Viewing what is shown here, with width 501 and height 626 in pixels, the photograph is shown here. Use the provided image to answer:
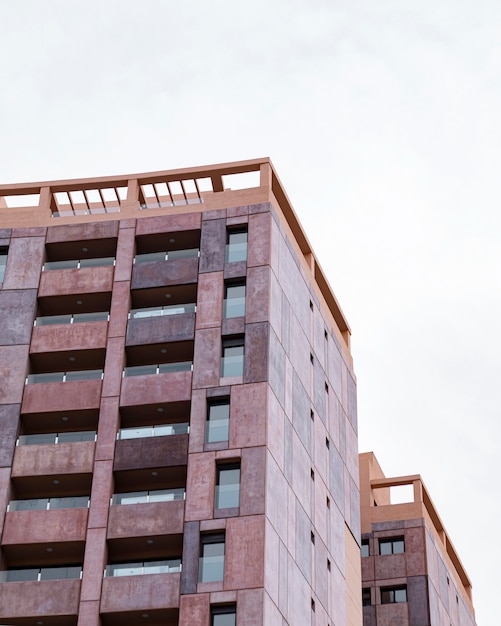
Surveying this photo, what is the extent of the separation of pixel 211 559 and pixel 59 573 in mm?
7878

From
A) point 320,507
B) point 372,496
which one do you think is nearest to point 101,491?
point 320,507

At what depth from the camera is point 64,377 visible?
2729 inches

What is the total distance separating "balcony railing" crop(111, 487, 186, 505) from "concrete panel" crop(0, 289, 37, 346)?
12.1 meters

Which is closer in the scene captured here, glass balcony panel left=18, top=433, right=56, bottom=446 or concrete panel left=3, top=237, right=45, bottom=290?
glass balcony panel left=18, top=433, right=56, bottom=446

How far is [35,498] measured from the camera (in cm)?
6706

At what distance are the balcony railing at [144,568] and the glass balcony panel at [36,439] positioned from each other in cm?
883

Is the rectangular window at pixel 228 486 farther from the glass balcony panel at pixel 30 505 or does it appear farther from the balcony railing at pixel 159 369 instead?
the glass balcony panel at pixel 30 505

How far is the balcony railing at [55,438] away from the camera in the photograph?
66.6 metres

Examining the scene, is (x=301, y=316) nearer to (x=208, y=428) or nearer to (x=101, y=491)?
(x=208, y=428)

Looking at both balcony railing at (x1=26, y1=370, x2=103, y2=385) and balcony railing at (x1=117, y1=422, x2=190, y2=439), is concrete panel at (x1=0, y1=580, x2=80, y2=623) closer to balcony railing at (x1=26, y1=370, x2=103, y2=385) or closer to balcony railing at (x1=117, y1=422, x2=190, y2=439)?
balcony railing at (x1=117, y1=422, x2=190, y2=439)

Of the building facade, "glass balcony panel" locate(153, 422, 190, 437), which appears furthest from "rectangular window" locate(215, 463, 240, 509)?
"glass balcony panel" locate(153, 422, 190, 437)

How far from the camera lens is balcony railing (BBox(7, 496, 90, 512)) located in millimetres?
64188

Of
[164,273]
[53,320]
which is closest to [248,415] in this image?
[164,273]

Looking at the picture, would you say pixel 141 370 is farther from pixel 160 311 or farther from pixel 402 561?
pixel 402 561
